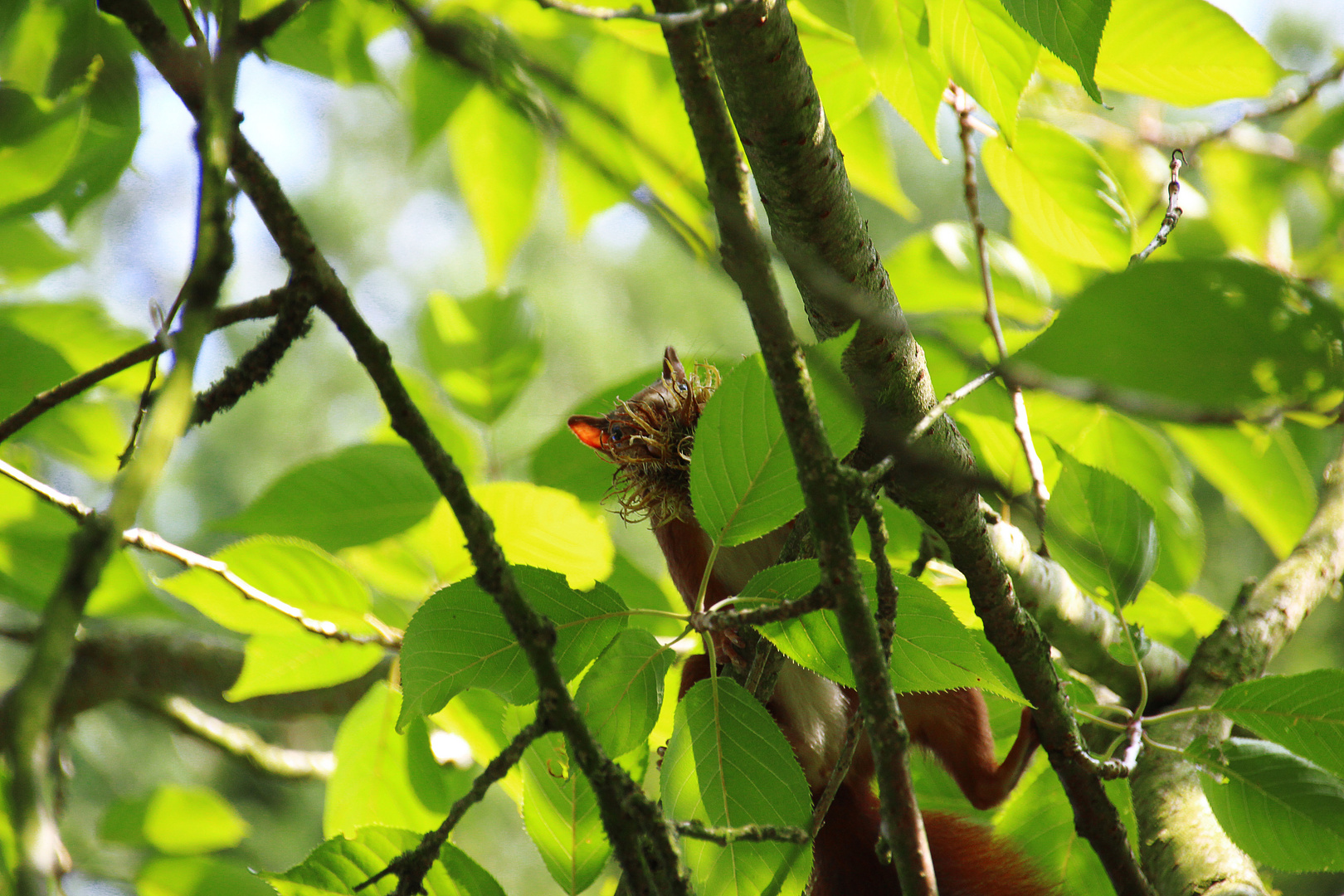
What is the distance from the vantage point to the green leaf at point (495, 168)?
1.34 m

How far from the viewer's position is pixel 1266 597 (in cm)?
129

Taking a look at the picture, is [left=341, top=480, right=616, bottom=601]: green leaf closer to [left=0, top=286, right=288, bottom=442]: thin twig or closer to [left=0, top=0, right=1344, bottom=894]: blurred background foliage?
[left=0, top=0, right=1344, bottom=894]: blurred background foliage

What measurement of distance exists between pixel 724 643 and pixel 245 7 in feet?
2.59

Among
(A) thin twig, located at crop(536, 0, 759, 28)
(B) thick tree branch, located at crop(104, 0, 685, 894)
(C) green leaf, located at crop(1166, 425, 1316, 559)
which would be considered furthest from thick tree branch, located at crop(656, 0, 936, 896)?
(C) green leaf, located at crop(1166, 425, 1316, 559)

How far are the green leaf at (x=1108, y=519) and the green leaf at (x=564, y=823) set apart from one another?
503 millimetres

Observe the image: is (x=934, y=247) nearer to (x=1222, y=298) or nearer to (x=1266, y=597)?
(x=1266, y=597)

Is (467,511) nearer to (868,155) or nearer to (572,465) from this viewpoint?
(572,465)

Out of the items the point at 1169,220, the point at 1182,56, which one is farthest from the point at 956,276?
the point at 1169,220

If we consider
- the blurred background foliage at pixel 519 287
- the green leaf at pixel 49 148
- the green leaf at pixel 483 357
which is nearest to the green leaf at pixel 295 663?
the blurred background foliage at pixel 519 287

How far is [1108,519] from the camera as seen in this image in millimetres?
879

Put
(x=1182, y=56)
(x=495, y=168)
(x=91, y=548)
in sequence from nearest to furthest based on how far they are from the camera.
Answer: (x=91, y=548)
(x=1182, y=56)
(x=495, y=168)

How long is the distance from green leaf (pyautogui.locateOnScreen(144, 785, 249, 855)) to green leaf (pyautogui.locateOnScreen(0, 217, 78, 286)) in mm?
888

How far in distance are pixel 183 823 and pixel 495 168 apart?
4.03ft

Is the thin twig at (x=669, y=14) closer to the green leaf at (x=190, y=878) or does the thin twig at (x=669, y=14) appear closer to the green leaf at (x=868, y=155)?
the green leaf at (x=868, y=155)
